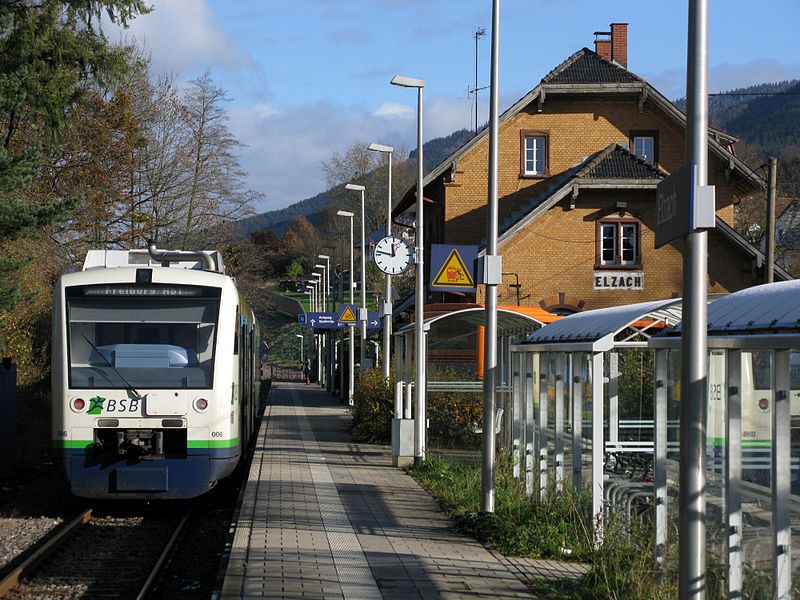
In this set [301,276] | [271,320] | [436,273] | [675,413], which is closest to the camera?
[675,413]

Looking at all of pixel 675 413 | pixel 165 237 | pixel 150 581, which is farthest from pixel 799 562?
pixel 165 237

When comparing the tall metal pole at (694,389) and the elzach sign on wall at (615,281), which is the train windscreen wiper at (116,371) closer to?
the tall metal pole at (694,389)

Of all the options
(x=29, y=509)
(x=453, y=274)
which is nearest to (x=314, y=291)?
(x=453, y=274)

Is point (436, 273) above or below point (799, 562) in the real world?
above

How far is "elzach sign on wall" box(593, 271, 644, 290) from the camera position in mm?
36531

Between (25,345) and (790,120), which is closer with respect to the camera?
(25,345)

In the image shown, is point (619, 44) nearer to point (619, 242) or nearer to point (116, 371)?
point (619, 242)

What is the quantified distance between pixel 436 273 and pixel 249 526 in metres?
6.25

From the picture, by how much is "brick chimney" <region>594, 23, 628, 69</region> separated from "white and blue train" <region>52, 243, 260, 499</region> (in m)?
33.9

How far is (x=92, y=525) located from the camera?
44.1 ft

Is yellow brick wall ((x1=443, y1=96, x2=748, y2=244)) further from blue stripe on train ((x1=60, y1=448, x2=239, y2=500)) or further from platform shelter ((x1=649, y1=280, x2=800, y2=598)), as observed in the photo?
platform shelter ((x1=649, y1=280, x2=800, y2=598))

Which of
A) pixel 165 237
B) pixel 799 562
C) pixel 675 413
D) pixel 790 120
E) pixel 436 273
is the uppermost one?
pixel 790 120

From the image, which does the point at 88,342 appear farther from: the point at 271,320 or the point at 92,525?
the point at 271,320

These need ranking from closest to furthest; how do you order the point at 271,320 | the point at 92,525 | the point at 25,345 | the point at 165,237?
the point at 92,525, the point at 25,345, the point at 165,237, the point at 271,320
